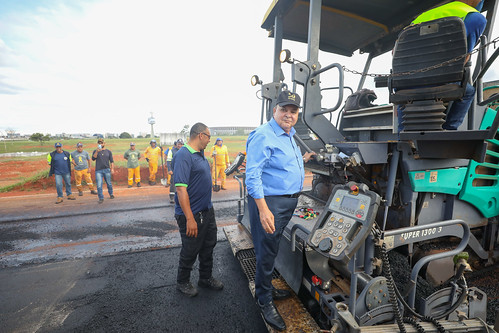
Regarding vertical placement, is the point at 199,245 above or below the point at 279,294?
above

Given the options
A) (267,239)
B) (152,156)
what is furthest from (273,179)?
(152,156)

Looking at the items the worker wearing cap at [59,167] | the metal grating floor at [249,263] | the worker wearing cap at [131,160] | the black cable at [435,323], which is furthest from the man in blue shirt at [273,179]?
the worker wearing cap at [131,160]

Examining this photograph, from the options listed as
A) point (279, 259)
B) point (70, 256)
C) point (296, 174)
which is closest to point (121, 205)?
point (70, 256)

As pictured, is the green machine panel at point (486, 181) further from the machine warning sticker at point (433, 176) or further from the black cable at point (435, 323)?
the black cable at point (435, 323)

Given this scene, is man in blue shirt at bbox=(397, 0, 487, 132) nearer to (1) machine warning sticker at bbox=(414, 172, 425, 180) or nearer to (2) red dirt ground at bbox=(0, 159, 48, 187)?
(1) machine warning sticker at bbox=(414, 172, 425, 180)

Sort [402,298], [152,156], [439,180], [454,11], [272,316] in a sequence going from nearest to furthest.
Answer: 1. [402,298]
2. [454,11]
3. [272,316]
4. [439,180]
5. [152,156]

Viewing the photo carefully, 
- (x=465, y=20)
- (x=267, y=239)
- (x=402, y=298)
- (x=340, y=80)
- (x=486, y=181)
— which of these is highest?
(x=465, y=20)

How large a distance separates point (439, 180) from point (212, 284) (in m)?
2.87

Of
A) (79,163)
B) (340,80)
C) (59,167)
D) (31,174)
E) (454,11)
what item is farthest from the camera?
(31,174)

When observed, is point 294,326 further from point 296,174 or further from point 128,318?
point 128,318

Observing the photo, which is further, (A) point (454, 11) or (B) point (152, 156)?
(B) point (152, 156)

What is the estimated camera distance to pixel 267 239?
2252 mm

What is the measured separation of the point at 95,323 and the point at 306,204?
2941mm

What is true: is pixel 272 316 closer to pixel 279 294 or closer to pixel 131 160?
pixel 279 294
